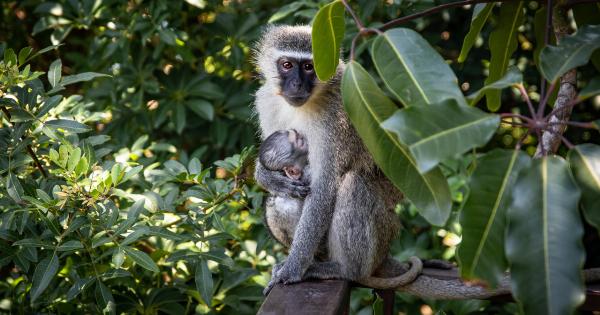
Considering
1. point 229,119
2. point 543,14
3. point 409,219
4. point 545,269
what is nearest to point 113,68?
point 229,119

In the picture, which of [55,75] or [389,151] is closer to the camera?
[389,151]

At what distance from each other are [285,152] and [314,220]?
59 cm

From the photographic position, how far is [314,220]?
12.9 feet

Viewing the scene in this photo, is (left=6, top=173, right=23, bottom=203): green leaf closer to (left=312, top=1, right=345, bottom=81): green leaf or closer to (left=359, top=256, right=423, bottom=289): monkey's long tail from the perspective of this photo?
(left=312, top=1, right=345, bottom=81): green leaf

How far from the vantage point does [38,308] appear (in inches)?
158

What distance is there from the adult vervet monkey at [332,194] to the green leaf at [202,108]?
1178 millimetres

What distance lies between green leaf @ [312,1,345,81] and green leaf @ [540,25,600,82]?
0.78 meters

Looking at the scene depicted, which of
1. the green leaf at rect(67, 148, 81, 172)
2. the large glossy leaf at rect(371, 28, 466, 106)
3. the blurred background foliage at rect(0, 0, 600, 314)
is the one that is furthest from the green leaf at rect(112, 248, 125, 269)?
the large glossy leaf at rect(371, 28, 466, 106)

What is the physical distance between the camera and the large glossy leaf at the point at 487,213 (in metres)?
2.05

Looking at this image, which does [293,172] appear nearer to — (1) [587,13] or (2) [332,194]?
(2) [332,194]

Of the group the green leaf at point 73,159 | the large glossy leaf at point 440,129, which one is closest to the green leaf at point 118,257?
the green leaf at point 73,159

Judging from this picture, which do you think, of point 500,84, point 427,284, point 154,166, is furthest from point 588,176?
point 154,166

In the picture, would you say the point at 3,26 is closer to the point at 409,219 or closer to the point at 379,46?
the point at 409,219

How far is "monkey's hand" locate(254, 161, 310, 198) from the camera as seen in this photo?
13.7ft
